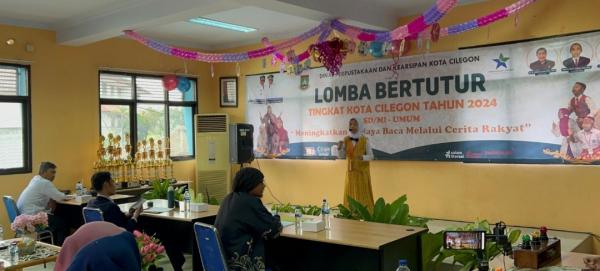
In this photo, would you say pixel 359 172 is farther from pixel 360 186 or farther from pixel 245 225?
pixel 245 225

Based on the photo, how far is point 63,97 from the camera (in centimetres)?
737

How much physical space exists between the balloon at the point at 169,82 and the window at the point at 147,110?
21 cm

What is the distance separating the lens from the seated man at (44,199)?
584 cm

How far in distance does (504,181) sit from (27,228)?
5064 mm

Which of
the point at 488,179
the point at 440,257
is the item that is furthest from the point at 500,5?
the point at 440,257

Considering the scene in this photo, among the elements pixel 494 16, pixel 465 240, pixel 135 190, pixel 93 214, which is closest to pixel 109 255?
pixel 465 240

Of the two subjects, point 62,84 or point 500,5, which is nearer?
point 500,5

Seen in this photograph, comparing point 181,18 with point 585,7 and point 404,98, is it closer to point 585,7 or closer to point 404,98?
point 404,98

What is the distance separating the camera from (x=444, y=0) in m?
4.66

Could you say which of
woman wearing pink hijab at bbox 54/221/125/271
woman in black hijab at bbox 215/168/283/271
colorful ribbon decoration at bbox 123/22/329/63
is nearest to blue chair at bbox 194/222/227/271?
woman in black hijab at bbox 215/168/283/271

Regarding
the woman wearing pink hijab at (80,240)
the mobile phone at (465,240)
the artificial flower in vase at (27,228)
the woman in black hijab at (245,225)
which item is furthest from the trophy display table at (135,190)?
the mobile phone at (465,240)

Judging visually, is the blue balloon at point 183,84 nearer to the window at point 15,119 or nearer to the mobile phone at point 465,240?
the window at point 15,119

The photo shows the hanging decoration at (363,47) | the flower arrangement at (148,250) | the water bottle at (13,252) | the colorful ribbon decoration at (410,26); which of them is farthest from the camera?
the hanging decoration at (363,47)

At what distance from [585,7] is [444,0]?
78.9 inches
